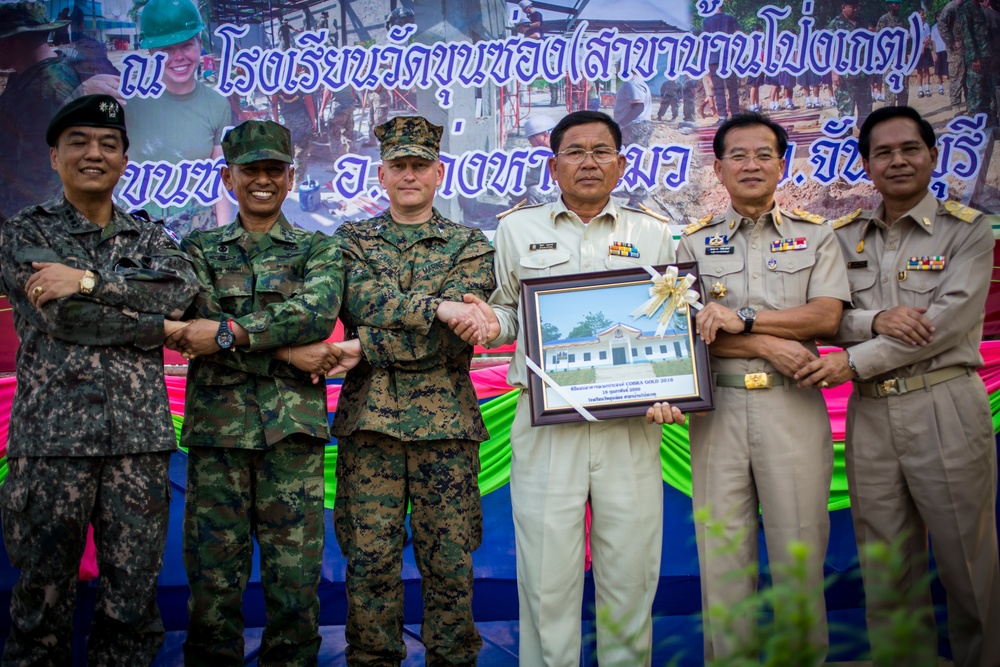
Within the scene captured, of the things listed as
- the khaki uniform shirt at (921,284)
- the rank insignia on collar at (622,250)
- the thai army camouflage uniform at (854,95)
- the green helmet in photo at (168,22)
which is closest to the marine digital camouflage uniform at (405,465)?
the rank insignia on collar at (622,250)

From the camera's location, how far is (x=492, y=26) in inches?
199

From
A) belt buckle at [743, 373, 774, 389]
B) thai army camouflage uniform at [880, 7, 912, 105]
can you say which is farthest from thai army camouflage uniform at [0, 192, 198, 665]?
thai army camouflage uniform at [880, 7, 912, 105]

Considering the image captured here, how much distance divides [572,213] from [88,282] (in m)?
1.89

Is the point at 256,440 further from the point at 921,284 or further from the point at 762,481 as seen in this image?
the point at 921,284

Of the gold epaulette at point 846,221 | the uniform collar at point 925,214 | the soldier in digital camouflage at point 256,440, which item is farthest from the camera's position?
the gold epaulette at point 846,221

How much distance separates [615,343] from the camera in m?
3.17

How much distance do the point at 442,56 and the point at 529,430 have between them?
2786mm

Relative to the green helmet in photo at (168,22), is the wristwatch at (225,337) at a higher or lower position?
lower

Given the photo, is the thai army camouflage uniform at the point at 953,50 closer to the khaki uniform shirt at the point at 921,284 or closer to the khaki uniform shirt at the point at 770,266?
the khaki uniform shirt at the point at 921,284

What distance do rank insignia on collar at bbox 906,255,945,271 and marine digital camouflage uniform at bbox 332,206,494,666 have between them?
71.6 inches

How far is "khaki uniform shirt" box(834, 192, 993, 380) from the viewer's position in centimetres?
325

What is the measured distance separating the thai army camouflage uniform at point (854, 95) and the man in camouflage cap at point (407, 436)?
2881mm

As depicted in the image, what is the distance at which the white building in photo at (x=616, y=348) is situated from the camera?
315 cm

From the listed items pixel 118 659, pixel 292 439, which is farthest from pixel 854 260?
pixel 118 659
